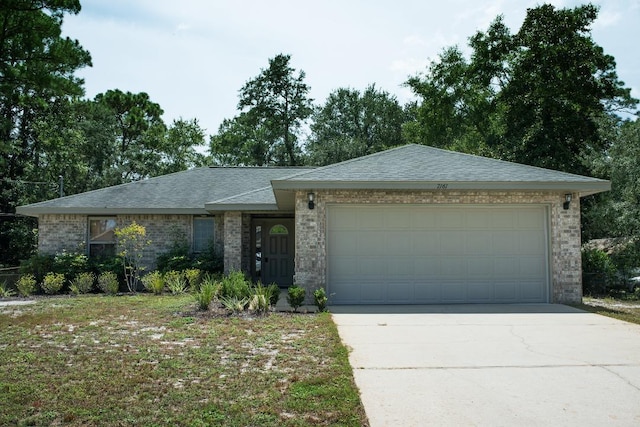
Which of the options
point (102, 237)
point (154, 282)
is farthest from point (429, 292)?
point (102, 237)

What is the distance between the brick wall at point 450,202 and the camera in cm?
1109

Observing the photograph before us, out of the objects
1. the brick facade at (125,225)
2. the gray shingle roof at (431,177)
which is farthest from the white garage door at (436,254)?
the brick facade at (125,225)

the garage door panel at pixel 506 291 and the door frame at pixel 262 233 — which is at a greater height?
the door frame at pixel 262 233

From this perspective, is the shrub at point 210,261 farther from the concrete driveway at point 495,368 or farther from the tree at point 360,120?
the tree at point 360,120

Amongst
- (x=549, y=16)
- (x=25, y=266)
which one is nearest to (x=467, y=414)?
(x=25, y=266)

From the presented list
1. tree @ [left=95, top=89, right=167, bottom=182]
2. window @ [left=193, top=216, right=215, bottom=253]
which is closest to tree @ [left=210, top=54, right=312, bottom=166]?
tree @ [left=95, top=89, right=167, bottom=182]

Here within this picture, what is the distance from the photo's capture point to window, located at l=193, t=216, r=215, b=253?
52.9ft

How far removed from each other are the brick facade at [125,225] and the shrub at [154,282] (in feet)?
4.78

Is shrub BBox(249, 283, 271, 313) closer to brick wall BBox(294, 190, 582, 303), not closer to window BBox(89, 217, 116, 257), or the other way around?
brick wall BBox(294, 190, 582, 303)

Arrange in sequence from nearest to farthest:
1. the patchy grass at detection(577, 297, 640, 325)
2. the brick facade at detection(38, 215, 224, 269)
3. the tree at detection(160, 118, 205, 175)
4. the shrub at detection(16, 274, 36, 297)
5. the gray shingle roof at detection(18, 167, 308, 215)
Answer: the patchy grass at detection(577, 297, 640, 325)
the shrub at detection(16, 274, 36, 297)
the gray shingle roof at detection(18, 167, 308, 215)
the brick facade at detection(38, 215, 224, 269)
the tree at detection(160, 118, 205, 175)

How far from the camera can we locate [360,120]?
41188 millimetres

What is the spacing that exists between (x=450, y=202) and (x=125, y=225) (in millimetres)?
10166

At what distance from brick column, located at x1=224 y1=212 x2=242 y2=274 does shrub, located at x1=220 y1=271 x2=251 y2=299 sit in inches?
128

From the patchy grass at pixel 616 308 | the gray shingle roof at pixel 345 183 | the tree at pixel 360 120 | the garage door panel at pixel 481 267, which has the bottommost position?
the patchy grass at pixel 616 308
